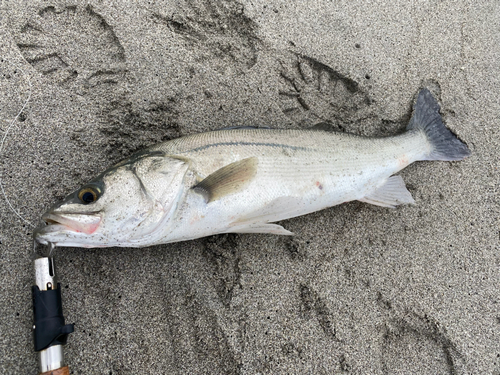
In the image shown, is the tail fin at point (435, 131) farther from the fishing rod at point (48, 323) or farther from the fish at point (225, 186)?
the fishing rod at point (48, 323)

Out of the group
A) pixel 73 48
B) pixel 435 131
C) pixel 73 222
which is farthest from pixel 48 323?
pixel 435 131

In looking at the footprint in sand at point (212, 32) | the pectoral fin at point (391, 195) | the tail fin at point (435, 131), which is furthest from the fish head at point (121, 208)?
the tail fin at point (435, 131)

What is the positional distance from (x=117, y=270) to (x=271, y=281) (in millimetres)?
1031

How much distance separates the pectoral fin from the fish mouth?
1783 mm

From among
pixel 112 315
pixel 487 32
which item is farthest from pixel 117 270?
pixel 487 32

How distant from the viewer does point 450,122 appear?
8.55 ft

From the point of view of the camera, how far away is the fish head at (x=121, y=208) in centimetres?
164

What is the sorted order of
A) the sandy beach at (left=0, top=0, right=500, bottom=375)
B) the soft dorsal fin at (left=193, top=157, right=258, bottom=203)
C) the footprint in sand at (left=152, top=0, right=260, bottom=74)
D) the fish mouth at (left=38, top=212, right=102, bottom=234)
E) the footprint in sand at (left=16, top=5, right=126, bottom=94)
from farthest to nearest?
the footprint in sand at (left=152, top=0, right=260, bottom=74), the footprint in sand at (left=16, top=5, right=126, bottom=94), the sandy beach at (left=0, top=0, right=500, bottom=375), the soft dorsal fin at (left=193, top=157, right=258, bottom=203), the fish mouth at (left=38, top=212, right=102, bottom=234)

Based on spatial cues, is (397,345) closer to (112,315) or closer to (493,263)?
(493,263)

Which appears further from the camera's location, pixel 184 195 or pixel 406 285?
pixel 406 285

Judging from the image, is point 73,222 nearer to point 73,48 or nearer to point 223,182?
point 223,182

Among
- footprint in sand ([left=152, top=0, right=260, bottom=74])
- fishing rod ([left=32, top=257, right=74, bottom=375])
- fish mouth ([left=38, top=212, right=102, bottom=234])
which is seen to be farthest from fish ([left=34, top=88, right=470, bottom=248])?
footprint in sand ([left=152, top=0, right=260, bottom=74])

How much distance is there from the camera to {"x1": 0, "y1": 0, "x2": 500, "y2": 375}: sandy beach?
1977 millimetres

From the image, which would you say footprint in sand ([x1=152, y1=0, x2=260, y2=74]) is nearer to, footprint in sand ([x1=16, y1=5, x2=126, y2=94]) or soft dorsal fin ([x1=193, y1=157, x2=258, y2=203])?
footprint in sand ([x1=16, y1=5, x2=126, y2=94])
